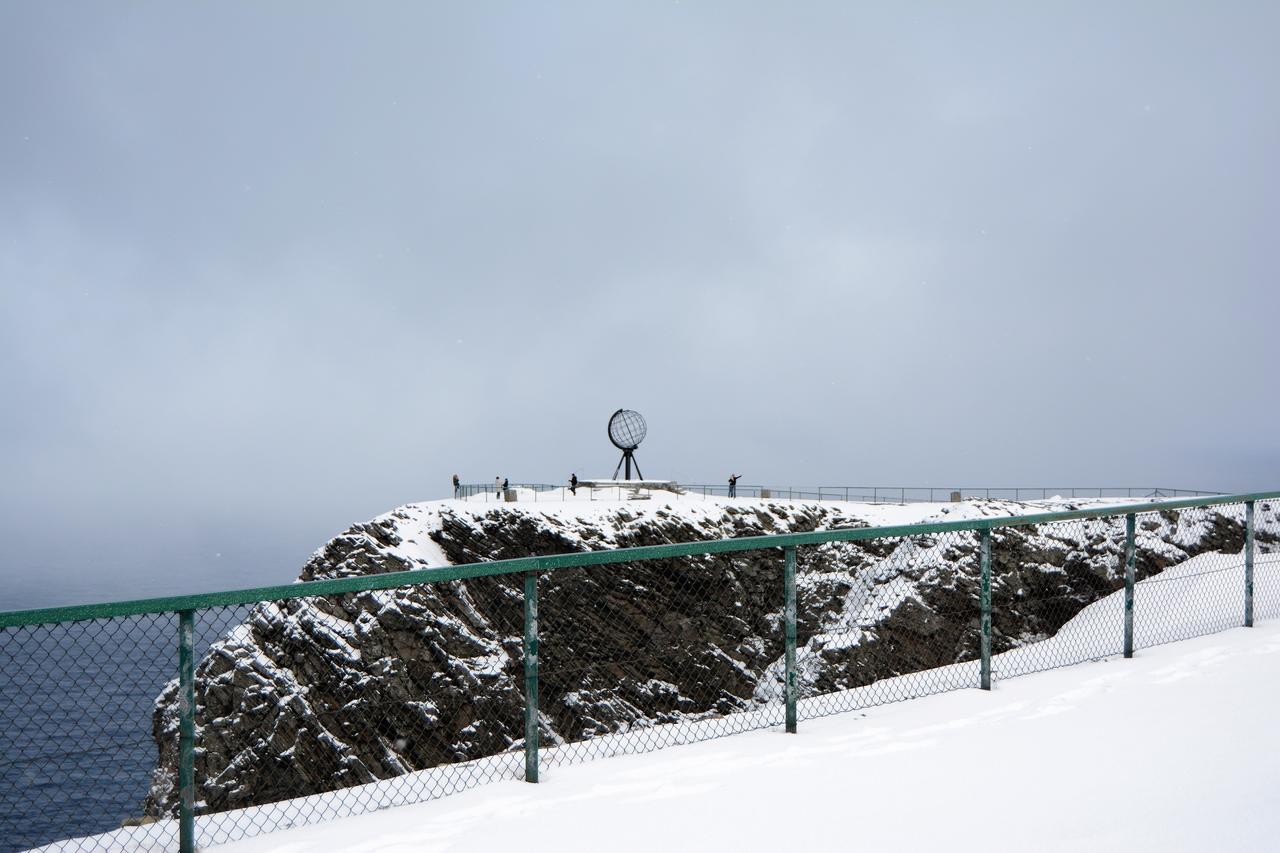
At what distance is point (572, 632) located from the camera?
103 feet

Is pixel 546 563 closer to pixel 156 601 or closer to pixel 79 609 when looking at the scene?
pixel 156 601

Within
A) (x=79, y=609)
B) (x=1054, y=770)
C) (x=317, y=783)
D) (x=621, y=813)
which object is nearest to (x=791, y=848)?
(x=621, y=813)

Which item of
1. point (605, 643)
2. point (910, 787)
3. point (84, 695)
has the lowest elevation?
point (605, 643)

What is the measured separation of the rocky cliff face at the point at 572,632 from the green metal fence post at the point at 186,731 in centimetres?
1837

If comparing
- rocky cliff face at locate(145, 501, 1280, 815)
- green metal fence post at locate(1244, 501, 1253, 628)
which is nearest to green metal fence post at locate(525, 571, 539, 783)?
green metal fence post at locate(1244, 501, 1253, 628)

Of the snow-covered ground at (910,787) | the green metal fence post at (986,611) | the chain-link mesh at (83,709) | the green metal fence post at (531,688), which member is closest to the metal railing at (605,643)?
the chain-link mesh at (83,709)

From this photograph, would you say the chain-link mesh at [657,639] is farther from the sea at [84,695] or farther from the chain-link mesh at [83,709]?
the chain-link mesh at [83,709]

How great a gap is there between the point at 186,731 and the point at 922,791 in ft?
15.6

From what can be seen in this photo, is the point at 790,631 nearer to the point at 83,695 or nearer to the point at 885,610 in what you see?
the point at 83,695

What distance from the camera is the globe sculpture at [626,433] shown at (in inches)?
2040

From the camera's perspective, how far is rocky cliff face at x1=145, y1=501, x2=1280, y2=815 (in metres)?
26.8

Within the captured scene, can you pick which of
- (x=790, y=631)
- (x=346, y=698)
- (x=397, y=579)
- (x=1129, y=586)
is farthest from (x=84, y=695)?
(x=346, y=698)

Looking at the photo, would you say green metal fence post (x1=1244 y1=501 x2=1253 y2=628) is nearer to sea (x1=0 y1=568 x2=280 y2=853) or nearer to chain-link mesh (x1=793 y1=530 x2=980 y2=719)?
sea (x1=0 y1=568 x2=280 y2=853)

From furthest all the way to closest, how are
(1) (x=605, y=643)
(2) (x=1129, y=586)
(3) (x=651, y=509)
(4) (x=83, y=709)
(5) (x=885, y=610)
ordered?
(3) (x=651, y=509), (1) (x=605, y=643), (5) (x=885, y=610), (2) (x=1129, y=586), (4) (x=83, y=709)
